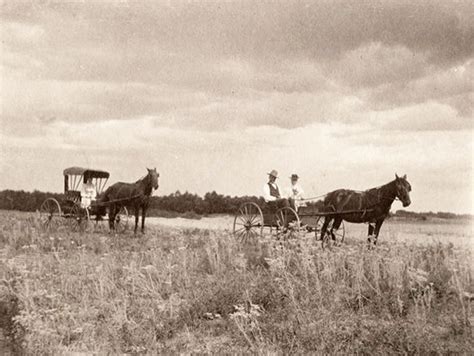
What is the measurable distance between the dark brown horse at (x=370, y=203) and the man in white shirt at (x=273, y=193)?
4.55 ft

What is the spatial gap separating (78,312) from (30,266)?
121 inches

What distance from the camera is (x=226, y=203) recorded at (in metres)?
37.0

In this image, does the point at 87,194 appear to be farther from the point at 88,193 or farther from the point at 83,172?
the point at 83,172

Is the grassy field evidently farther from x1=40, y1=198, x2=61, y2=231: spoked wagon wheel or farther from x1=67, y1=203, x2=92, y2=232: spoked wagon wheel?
x1=40, y1=198, x2=61, y2=231: spoked wagon wheel

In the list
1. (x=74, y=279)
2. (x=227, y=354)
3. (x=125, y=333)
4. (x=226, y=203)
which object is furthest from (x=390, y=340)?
(x=226, y=203)

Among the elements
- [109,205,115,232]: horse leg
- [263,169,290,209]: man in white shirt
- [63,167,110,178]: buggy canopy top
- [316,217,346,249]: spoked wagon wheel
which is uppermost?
[63,167,110,178]: buggy canopy top

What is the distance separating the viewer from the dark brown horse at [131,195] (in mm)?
18031

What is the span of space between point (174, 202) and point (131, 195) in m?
23.2

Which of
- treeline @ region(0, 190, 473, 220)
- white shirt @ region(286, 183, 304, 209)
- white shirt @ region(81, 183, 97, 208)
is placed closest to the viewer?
white shirt @ region(286, 183, 304, 209)

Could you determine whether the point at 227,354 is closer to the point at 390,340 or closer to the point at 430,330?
the point at 390,340

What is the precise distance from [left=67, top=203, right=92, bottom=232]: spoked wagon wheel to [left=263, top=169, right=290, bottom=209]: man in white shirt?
6685mm

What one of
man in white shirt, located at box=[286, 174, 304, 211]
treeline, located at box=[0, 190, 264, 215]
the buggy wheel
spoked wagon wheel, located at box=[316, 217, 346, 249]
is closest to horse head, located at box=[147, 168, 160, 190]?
the buggy wheel

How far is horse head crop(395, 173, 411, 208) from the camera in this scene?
506 inches

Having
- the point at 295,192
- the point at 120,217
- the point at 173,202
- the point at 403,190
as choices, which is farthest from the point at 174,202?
the point at 403,190
